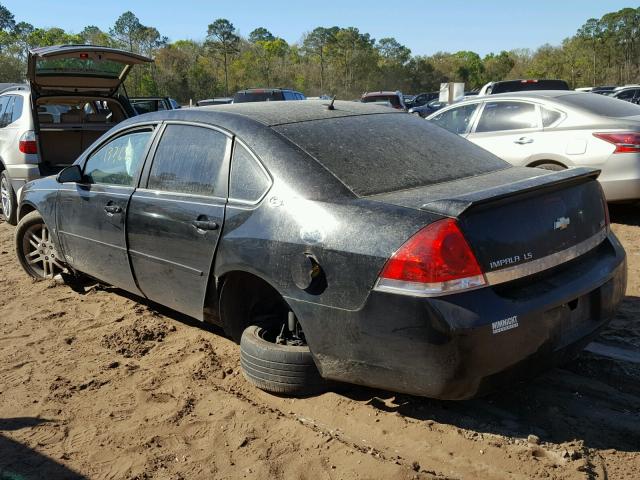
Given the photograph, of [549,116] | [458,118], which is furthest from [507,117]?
[458,118]

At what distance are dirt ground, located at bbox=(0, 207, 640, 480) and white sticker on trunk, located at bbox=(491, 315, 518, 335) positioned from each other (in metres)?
0.61

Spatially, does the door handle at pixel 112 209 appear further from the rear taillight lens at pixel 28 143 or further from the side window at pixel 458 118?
the side window at pixel 458 118

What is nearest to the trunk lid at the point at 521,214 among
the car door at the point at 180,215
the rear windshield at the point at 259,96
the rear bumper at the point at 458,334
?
the rear bumper at the point at 458,334

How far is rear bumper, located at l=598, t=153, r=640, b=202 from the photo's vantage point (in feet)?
21.1

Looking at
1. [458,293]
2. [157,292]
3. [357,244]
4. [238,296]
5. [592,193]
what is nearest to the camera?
[458,293]

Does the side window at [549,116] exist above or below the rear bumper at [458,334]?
above

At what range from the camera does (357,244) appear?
283cm

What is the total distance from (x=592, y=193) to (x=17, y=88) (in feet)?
25.8

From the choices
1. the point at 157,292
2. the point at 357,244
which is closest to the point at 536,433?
the point at 357,244

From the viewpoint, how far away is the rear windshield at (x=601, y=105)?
7.02 meters

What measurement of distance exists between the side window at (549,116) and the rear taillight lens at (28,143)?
246 inches

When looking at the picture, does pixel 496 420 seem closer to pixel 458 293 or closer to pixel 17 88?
pixel 458 293

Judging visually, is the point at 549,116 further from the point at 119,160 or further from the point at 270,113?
the point at 119,160

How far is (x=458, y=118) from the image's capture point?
841 cm
